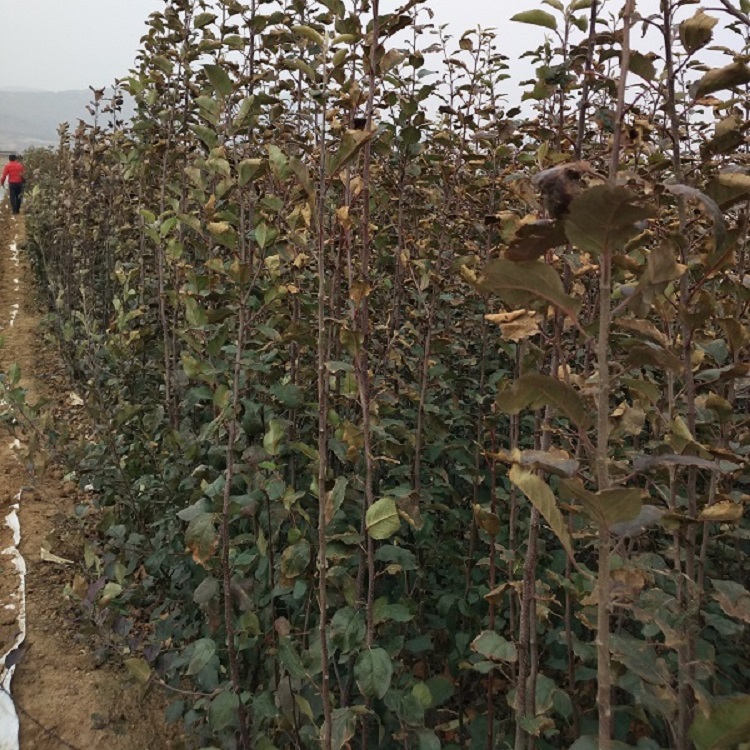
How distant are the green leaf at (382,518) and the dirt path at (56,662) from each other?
3.42 feet

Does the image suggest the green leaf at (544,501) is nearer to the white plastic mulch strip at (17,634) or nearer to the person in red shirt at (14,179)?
the white plastic mulch strip at (17,634)

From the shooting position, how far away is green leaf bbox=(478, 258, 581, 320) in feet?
2.88

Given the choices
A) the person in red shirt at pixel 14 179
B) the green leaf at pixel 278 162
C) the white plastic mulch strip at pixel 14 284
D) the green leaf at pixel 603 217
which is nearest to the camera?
the green leaf at pixel 603 217

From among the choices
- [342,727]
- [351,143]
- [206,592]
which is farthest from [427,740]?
[351,143]

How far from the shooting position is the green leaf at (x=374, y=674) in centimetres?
159

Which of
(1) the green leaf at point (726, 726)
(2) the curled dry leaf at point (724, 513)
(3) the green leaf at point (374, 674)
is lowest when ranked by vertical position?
(3) the green leaf at point (374, 674)

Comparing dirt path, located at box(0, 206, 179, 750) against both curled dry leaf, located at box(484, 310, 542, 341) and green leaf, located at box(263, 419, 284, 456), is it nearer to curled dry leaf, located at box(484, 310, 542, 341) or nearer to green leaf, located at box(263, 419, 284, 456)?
green leaf, located at box(263, 419, 284, 456)

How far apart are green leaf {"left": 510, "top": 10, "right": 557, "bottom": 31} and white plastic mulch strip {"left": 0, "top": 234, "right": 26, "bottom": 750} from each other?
254 centimetres

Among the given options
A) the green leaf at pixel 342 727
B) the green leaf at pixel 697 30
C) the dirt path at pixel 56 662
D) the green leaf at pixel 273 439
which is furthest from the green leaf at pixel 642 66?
the dirt path at pixel 56 662

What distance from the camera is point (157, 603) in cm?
295

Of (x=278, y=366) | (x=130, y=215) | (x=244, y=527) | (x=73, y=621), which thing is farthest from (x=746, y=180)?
(x=130, y=215)

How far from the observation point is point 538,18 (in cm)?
145

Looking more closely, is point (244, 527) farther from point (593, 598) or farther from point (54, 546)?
point (54, 546)

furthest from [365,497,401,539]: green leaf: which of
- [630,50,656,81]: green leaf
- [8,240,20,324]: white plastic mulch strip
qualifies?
[8,240,20,324]: white plastic mulch strip
